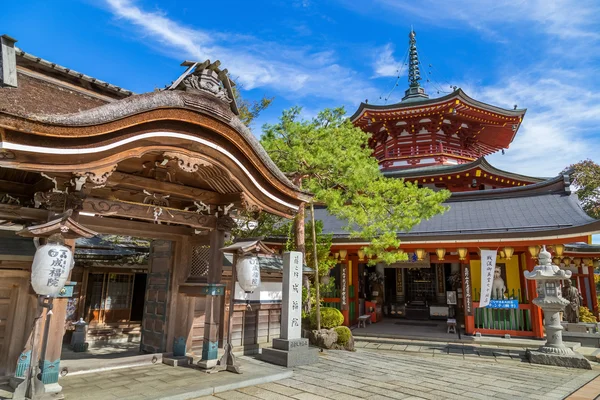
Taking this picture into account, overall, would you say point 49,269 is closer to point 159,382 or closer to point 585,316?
point 159,382

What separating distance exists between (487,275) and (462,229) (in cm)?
187

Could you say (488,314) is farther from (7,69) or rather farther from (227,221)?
(7,69)

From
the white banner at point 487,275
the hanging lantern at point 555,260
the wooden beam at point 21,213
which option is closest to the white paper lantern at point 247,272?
the wooden beam at point 21,213

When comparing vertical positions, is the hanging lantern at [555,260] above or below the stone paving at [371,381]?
above

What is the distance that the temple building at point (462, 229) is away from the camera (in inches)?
508

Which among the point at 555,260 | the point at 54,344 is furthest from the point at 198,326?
the point at 555,260

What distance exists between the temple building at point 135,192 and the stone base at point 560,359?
7.02 metres

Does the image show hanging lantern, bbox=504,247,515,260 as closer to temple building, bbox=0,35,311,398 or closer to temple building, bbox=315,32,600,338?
temple building, bbox=315,32,600,338

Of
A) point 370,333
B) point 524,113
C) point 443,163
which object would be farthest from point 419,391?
point 524,113

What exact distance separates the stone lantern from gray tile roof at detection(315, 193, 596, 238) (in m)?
2.03

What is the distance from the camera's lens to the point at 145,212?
7070 millimetres

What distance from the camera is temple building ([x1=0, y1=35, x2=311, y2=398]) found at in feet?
17.0

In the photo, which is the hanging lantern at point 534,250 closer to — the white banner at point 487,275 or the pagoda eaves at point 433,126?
the white banner at point 487,275

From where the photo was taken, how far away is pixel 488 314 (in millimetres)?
13391
